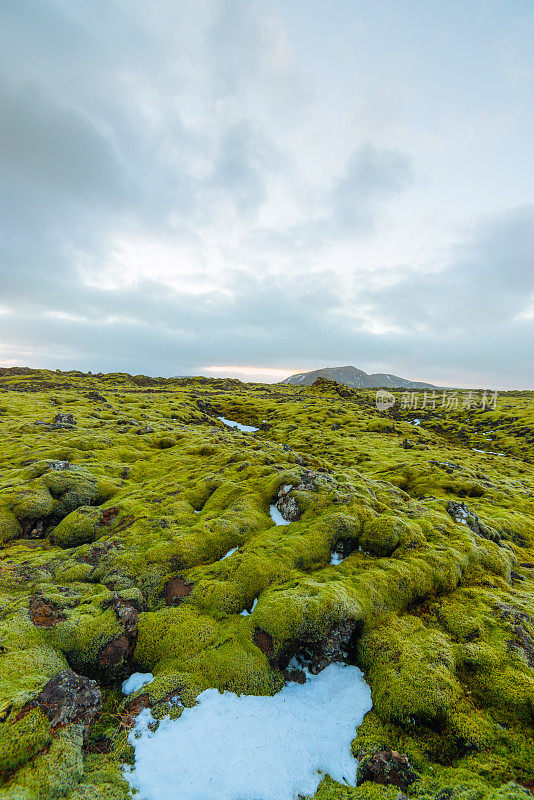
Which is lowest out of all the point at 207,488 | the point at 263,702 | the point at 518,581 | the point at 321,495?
the point at 263,702

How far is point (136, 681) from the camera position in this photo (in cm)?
1065

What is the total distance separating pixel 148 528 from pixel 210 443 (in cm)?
1716

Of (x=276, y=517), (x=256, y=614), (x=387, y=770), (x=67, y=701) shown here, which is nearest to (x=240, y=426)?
(x=276, y=517)

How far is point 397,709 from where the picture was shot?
9.80 meters

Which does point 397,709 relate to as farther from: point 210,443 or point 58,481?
point 210,443

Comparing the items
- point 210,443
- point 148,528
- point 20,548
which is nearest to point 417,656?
point 148,528

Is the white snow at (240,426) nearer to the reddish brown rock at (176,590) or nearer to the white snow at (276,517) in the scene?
the white snow at (276,517)

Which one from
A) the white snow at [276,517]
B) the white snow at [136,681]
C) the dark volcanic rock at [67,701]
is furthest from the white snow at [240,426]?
the dark volcanic rock at [67,701]

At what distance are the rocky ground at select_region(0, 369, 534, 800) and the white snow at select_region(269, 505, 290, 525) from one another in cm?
40

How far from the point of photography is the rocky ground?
825 cm

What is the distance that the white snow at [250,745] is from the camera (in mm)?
7934

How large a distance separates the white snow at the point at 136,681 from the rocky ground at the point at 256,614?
0.27 meters

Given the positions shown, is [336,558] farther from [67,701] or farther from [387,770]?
[67,701]

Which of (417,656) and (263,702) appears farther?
(417,656)
